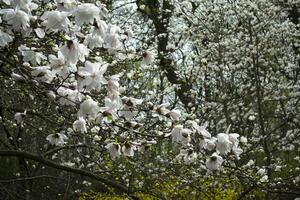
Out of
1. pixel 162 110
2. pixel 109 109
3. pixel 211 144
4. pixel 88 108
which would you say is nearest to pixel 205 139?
pixel 211 144

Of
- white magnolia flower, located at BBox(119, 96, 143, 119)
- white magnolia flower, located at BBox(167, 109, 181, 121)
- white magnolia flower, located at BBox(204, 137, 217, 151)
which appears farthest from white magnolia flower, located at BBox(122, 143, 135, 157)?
white magnolia flower, located at BBox(204, 137, 217, 151)

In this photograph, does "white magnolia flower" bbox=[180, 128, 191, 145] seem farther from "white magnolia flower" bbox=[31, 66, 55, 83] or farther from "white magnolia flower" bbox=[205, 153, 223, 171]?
"white magnolia flower" bbox=[31, 66, 55, 83]

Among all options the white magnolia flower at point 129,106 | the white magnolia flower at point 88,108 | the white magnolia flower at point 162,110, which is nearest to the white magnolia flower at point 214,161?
the white magnolia flower at point 162,110

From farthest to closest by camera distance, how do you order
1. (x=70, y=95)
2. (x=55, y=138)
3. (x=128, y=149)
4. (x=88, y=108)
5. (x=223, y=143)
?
(x=55, y=138)
(x=128, y=149)
(x=223, y=143)
(x=70, y=95)
(x=88, y=108)

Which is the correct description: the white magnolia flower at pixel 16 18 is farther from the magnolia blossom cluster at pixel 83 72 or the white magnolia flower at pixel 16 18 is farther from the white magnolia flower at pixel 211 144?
the white magnolia flower at pixel 211 144

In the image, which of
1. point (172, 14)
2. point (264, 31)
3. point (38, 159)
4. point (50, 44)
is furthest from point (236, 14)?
point (50, 44)

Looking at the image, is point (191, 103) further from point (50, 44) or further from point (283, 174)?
point (50, 44)

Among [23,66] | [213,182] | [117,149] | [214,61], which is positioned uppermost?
[214,61]

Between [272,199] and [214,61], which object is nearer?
[214,61]

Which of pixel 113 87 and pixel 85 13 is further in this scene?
pixel 113 87

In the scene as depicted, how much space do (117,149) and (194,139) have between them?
16.6 inches

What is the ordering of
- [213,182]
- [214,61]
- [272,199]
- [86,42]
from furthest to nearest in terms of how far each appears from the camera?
1. [272,199]
2. [214,61]
3. [213,182]
4. [86,42]

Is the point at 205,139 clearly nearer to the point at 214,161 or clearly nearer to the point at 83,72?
the point at 214,161

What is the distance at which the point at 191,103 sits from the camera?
8672 millimetres
